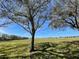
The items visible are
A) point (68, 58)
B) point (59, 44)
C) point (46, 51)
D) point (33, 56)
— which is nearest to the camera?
point (68, 58)

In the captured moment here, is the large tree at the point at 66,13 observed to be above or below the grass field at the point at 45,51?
above

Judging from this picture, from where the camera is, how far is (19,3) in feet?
102

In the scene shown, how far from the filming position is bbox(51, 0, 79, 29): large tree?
1421 inches

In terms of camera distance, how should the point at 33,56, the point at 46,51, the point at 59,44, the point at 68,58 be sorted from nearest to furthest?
the point at 68,58 < the point at 33,56 < the point at 46,51 < the point at 59,44

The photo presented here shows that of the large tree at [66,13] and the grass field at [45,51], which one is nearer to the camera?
the grass field at [45,51]

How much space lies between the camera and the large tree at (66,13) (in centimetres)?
3609

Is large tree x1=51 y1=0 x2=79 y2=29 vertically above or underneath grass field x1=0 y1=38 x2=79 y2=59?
above

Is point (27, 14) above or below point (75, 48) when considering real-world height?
above

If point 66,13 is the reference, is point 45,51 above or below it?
below

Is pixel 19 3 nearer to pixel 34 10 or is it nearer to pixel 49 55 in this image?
pixel 34 10

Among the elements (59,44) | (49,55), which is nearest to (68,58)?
(49,55)

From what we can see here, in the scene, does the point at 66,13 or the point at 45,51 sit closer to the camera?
the point at 45,51

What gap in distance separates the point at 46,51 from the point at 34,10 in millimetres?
5428

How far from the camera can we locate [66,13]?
36.5 m
